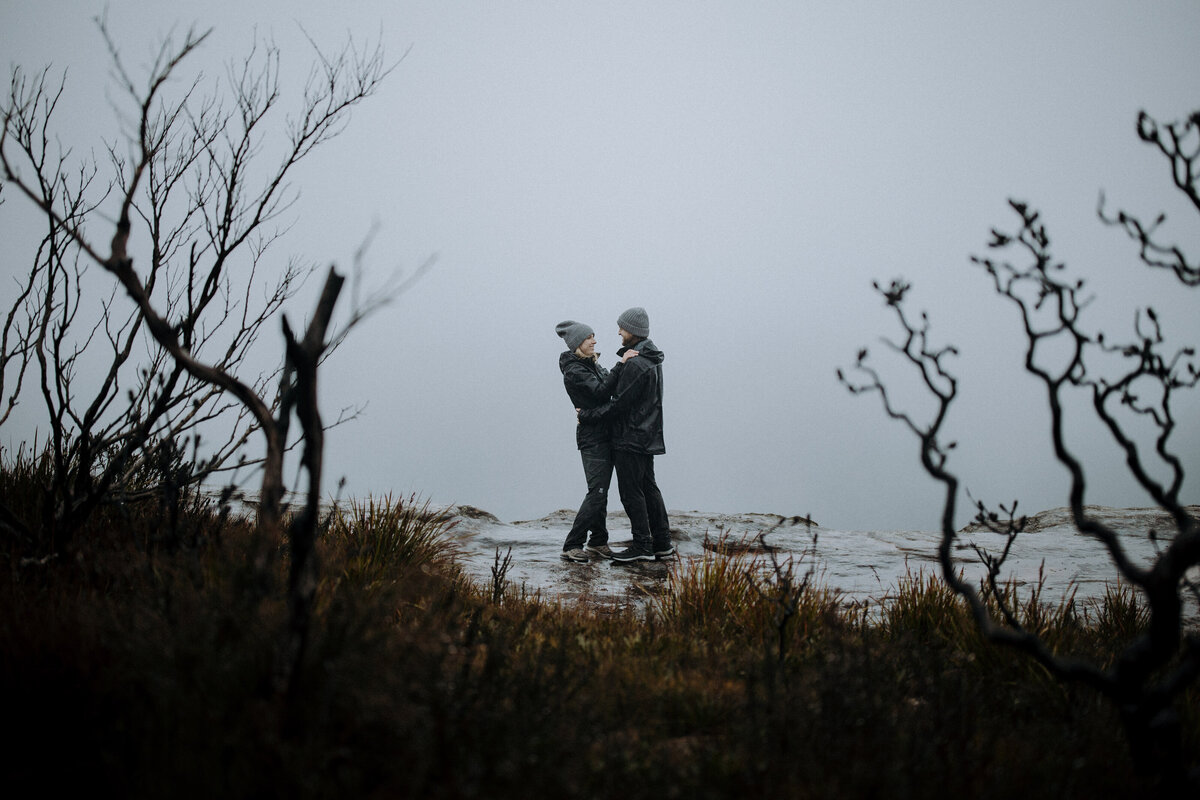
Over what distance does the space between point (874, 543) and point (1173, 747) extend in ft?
24.3

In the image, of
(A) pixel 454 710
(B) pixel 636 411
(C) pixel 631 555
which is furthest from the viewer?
(B) pixel 636 411

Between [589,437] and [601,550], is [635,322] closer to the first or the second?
[589,437]

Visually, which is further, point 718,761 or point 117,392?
point 117,392

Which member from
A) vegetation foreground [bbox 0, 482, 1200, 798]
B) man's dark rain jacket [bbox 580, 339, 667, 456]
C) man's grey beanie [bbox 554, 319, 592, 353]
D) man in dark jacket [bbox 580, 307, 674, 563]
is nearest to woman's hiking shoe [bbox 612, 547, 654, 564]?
man in dark jacket [bbox 580, 307, 674, 563]

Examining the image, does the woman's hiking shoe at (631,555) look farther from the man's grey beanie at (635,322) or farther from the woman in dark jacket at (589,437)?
the man's grey beanie at (635,322)

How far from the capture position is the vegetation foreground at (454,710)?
7.39ft

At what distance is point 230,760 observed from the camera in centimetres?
223

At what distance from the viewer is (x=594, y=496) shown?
8312mm

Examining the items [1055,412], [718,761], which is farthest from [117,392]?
[1055,412]

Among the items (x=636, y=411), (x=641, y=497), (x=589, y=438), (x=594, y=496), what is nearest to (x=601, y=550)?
(x=594, y=496)

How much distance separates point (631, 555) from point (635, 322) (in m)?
2.56

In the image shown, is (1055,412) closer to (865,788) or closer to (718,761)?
(865,788)

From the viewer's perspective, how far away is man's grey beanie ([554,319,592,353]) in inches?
335

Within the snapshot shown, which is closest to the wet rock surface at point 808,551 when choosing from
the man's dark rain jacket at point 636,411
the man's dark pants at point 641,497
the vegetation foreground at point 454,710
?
the man's dark pants at point 641,497
